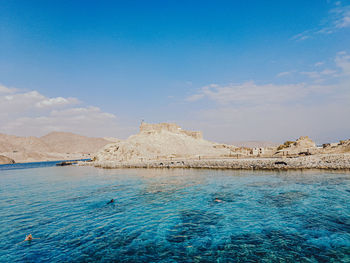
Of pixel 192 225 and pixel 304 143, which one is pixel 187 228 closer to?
pixel 192 225

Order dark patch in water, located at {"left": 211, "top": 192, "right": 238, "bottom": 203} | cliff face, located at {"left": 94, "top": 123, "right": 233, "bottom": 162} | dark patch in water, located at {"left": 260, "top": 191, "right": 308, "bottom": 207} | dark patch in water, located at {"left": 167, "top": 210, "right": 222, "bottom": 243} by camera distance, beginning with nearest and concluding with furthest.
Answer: dark patch in water, located at {"left": 167, "top": 210, "right": 222, "bottom": 243}, dark patch in water, located at {"left": 260, "top": 191, "right": 308, "bottom": 207}, dark patch in water, located at {"left": 211, "top": 192, "right": 238, "bottom": 203}, cliff face, located at {"left": 94, "top": 123, "right": 233, "bottom": 162}

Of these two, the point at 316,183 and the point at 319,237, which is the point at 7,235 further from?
the point at 316,183

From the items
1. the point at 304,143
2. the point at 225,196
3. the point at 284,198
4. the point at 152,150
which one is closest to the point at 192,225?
the point at 225,196

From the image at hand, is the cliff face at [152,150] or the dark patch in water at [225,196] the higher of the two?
the cliff face at [152,150]

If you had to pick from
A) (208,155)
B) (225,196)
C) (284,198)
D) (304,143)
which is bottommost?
(225,196)

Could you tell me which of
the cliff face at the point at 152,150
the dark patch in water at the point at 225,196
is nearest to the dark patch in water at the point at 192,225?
the dark patch in water at the point at 225,196

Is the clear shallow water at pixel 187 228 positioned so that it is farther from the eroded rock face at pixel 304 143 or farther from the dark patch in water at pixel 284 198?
the eroded rock face at pixel 304 143

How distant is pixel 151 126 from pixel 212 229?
391ft

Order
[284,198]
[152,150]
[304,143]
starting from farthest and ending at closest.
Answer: [152,150] → [304,143] → [284,198]

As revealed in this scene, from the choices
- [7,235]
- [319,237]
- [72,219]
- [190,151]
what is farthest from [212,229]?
[190,151]

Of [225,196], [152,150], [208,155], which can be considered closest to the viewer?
[225,196]

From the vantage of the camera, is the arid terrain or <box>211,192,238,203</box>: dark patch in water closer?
<box>211,192,238,203</box>: dark patch in water

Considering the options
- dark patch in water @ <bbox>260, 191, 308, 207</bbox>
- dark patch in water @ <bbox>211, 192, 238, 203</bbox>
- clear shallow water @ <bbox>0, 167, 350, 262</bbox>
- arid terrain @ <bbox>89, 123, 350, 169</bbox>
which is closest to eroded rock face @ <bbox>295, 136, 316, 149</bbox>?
arid terrain @ <bbox>89, 123, 350, 169</bbox>

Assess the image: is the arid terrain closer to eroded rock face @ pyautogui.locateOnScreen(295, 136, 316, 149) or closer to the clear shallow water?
eroded rock face @ pyautogui.locateOnScreen(295, 136, 316, 149)
